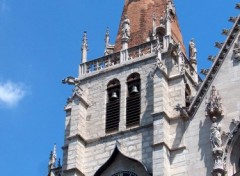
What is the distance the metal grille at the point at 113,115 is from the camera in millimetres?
32062

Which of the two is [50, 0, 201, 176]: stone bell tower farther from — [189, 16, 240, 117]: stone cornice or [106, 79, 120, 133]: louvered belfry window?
[189, 16, 240, 117]: stone cornice

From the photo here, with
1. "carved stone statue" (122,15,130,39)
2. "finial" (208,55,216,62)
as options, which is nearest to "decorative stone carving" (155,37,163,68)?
"finial" (208,55,216,62)

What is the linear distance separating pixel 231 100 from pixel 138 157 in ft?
11.9

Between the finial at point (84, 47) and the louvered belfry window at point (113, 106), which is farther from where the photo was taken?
the finial at point (84, 47)

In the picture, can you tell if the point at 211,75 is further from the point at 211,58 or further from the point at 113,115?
the point at 113,115

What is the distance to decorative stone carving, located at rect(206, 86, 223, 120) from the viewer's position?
29562mm

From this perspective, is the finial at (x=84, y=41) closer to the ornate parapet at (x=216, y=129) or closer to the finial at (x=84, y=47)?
the finial at (x=84, y=47)

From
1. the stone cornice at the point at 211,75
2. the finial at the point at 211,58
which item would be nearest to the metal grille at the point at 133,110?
the stone cornice at the point at 211,75

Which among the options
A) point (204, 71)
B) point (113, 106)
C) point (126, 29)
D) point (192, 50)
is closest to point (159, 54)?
point (204, 71)

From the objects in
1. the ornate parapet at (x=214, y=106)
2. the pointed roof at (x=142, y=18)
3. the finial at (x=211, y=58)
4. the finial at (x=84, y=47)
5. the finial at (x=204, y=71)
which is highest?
the pointed roof at (x=142, y=18)

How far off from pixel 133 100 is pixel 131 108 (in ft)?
1.03

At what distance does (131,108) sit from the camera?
32219 mm

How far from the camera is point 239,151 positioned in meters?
28.7

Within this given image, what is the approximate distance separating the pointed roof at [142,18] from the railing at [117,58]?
62.6 inches
